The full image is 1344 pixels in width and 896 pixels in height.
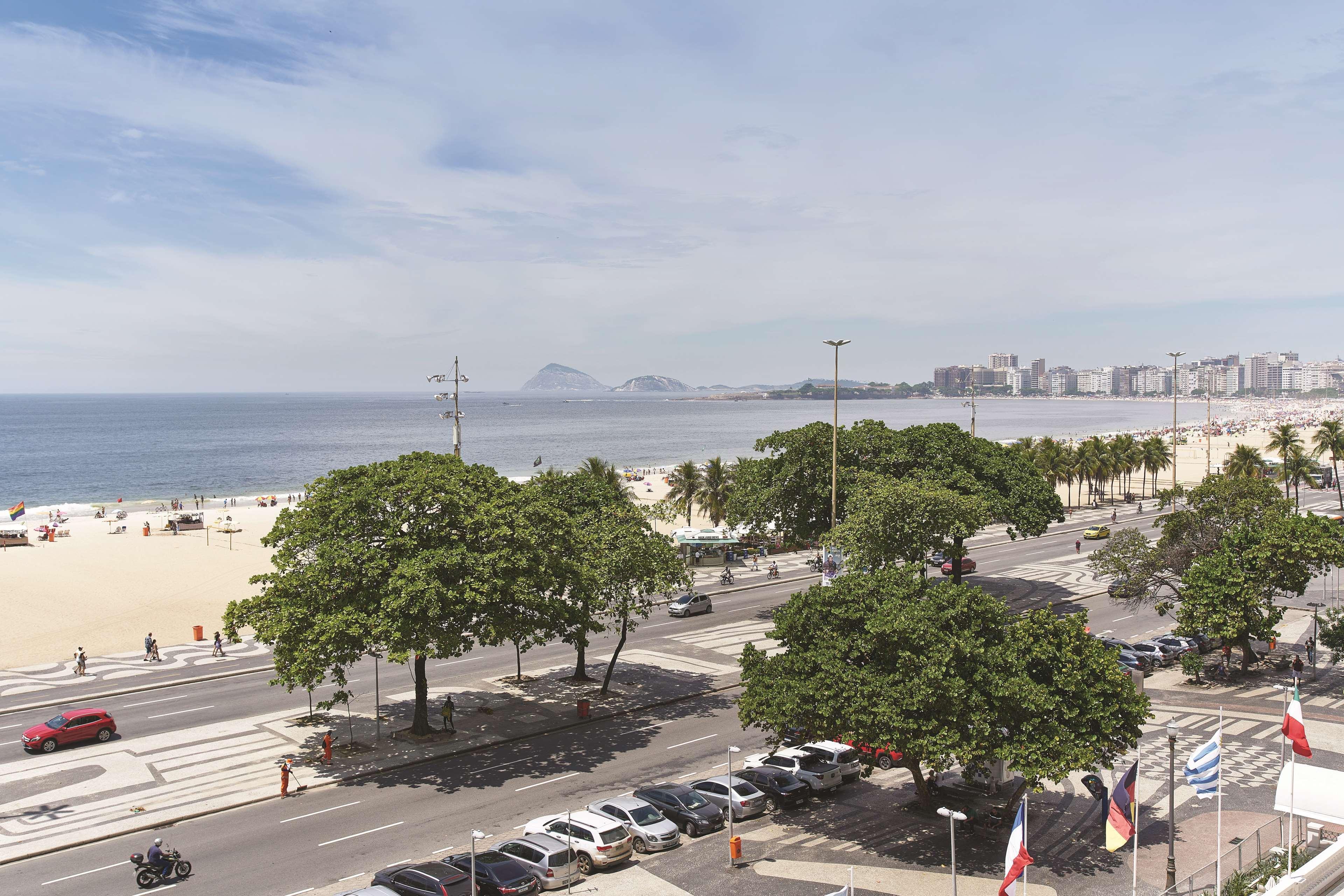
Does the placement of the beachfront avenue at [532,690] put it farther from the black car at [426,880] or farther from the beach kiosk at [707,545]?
the beach kiosk at [707,545]

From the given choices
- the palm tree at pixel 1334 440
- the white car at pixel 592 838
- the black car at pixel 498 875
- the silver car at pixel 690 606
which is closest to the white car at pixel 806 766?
the white car at pixel 592 838

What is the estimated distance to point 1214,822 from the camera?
24422 mm

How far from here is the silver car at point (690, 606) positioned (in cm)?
Result: 5191

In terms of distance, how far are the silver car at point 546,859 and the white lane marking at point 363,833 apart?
14.4 feet

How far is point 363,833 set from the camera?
2400 cm

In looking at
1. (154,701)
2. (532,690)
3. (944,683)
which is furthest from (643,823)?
(154,701)

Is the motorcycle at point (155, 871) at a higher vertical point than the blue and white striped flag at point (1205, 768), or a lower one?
lower

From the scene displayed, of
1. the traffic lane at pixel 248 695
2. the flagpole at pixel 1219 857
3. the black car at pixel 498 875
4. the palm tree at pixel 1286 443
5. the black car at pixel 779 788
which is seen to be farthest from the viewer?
the palm tree at pixel 1286 443

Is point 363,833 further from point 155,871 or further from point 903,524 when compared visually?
point 903,524

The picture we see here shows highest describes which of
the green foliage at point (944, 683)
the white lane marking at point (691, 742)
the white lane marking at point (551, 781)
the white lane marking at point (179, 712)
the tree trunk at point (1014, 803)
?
the green foliage at point (944, 683)

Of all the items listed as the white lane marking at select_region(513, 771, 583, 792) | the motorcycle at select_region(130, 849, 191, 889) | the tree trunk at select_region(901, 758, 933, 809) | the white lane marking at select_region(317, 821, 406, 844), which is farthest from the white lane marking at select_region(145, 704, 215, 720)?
the tree trunk at select_region(901, 758, 933, 809)

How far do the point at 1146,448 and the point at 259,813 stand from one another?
4110 inches

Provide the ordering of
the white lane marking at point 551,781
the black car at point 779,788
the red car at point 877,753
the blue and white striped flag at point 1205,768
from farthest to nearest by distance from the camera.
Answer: the white lane marking at point 551,781, the black car at point 779,788, the red car at point 877,753, the blue and white striped flag at point 1205,768

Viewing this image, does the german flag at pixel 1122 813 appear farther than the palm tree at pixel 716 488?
No
